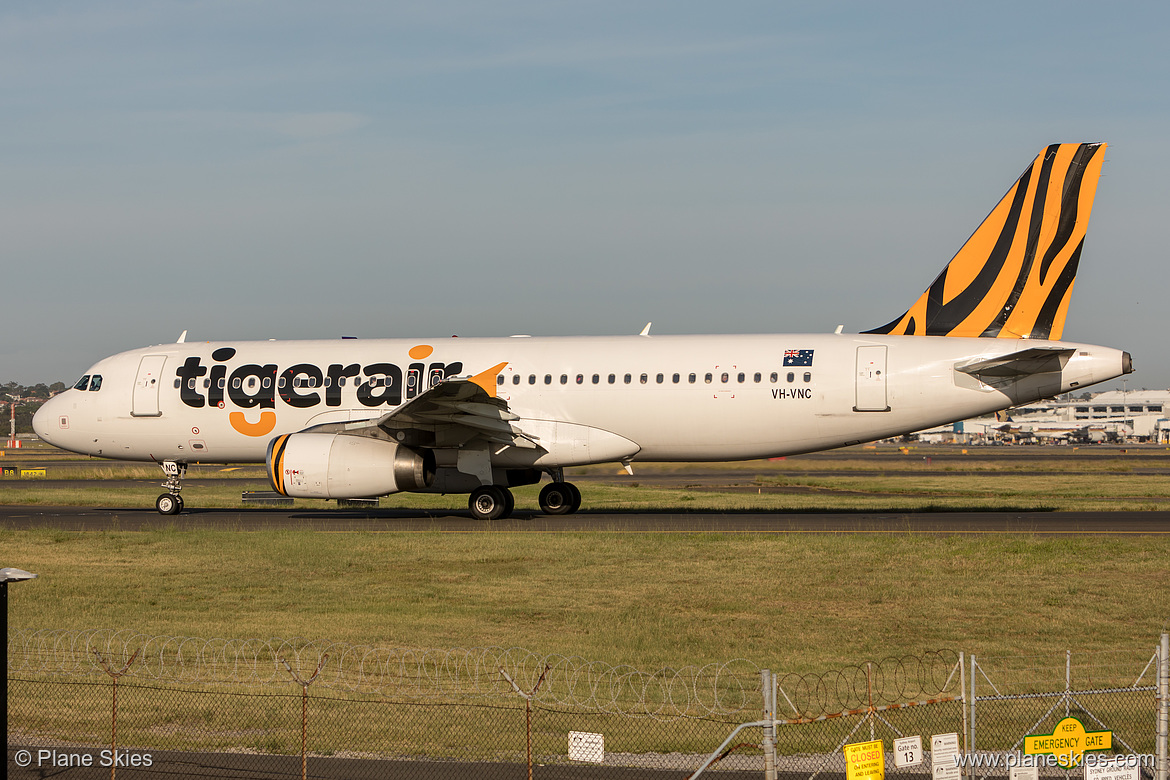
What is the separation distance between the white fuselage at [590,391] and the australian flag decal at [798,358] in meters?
0.05

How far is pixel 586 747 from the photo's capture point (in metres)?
9.37

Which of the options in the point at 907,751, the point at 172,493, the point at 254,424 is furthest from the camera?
the point at 172,493

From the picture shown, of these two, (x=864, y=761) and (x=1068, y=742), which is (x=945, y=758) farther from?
(x=1068, y=742)

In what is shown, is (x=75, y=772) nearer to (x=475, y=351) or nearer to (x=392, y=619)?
(x=392, y=619)

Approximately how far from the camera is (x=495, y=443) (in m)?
28.0

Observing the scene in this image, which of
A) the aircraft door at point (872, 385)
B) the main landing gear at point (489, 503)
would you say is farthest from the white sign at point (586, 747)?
the main landing gear at point (489, 503)

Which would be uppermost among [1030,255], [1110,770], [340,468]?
[1030,255]

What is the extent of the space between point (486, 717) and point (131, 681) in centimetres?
426

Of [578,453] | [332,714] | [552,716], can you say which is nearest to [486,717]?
[552,716]

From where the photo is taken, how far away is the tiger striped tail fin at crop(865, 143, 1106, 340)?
2666 cm

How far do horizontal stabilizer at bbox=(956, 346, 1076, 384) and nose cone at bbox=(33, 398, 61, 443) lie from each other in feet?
79.4

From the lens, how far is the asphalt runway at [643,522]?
2500 cm

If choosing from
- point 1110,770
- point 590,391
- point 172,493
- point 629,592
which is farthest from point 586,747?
point 172,493

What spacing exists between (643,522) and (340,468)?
7.28 meters
